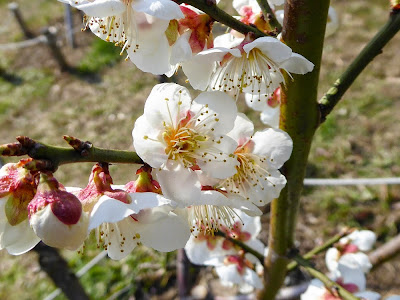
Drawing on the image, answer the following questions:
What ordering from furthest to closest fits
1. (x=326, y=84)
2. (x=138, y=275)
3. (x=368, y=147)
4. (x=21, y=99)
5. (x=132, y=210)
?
(x=21, y=99) → (x=326, y=84) → (x=368, y=147) → (x=138, y=275) → (x=132, y=210)

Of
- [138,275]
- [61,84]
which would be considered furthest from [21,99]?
[138,275]

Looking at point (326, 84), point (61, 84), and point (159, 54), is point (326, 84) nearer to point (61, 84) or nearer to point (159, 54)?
point (61, 84)

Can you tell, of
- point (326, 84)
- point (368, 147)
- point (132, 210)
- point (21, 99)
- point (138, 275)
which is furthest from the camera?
point (21, 99)

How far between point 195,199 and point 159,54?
0.31m

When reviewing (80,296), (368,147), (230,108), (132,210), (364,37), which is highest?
(230,108)

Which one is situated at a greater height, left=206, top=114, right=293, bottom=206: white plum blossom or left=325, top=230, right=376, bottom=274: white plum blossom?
left=206, top=114, right=293, bottom=206: white plum blossom

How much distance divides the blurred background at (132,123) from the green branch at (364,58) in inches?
28.1

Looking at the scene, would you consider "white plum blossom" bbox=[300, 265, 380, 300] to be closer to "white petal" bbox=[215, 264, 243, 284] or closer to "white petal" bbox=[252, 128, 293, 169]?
"white petal" bbox=[215, 264, 243, 284]

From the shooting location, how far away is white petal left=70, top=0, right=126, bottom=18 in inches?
28.4

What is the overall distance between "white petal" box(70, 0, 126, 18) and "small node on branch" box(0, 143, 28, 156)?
252 mm

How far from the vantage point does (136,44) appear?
0.88 meters

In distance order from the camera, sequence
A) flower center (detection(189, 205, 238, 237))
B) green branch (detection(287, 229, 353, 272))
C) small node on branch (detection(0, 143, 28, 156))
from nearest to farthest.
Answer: small node on branch (detection(0, 143, 28, 156)), flower center (detection(189, 205, 238, 237)), green branch (detection(287, 229, 353, 272))

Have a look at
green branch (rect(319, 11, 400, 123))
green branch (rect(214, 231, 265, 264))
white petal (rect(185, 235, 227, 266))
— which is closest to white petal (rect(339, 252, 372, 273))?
green branch (rect(214, 231, 265, 264))

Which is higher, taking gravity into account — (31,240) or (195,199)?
(195,199)
